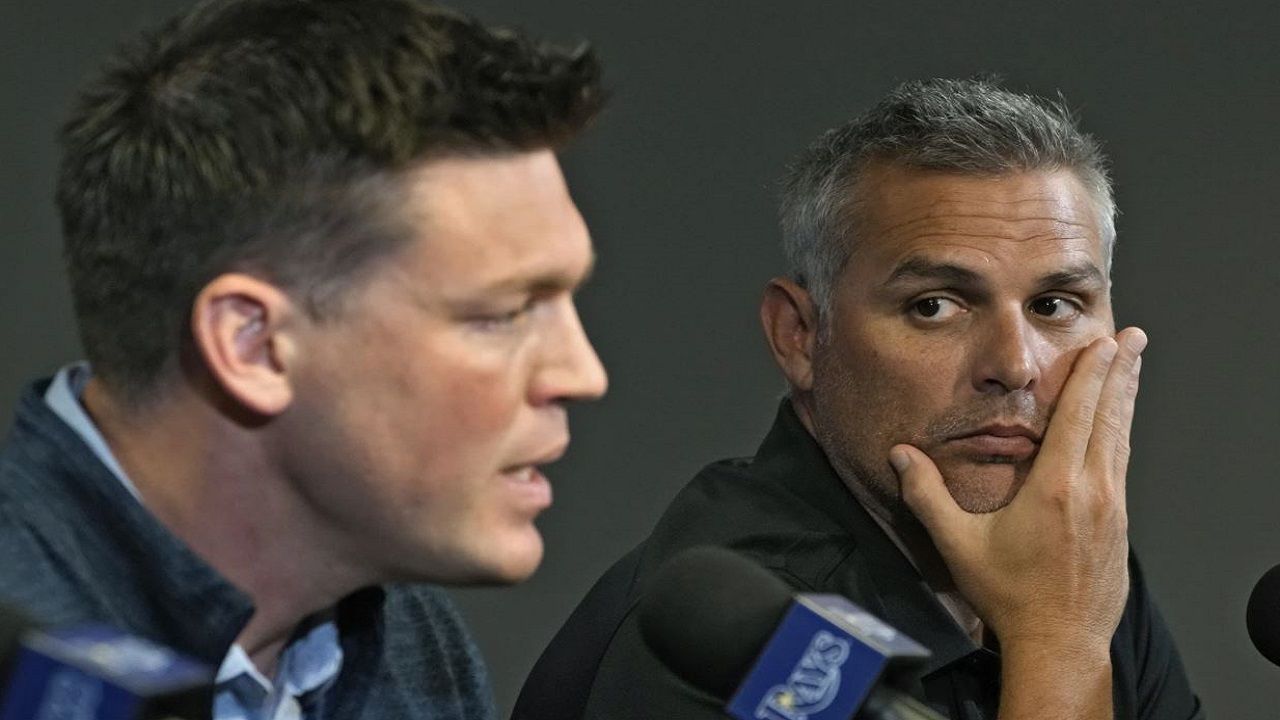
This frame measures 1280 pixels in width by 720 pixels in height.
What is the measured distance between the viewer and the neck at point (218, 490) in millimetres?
1355

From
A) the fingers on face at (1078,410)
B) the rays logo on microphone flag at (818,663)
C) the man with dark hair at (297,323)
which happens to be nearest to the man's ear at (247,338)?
the man with dark hair at (297,323)

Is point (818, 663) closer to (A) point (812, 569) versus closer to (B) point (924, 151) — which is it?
(A) point (812, 569)

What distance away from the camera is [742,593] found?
3.92ft

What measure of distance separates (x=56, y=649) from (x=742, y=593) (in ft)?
1.48

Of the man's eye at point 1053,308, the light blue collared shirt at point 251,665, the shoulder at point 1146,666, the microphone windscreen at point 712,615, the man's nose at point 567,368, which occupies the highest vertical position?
the man's eye at point 1053,308

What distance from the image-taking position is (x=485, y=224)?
1353 millimetres

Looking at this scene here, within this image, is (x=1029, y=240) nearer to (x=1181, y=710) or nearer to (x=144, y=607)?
(x=1181, y=710)

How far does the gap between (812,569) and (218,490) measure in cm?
83

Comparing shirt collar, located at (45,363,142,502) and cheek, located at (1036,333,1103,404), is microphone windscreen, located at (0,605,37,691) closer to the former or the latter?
shirt collar, located at (45,363,142,502)

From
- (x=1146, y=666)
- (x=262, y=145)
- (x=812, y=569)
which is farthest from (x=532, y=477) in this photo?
(x=1146, y=666)

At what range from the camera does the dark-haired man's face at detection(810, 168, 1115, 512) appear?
6.82 ft

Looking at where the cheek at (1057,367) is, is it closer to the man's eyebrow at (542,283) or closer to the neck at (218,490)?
the man's eyebrow at (542,283)

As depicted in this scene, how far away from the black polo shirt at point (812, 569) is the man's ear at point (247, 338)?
67 cm

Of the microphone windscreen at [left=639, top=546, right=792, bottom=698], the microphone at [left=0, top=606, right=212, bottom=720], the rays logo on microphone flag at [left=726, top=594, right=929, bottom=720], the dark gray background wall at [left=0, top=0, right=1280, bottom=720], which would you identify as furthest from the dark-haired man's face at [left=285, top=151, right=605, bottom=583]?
the dark gray background wall at [left=0, top=0, right=1280, bottom=720]
